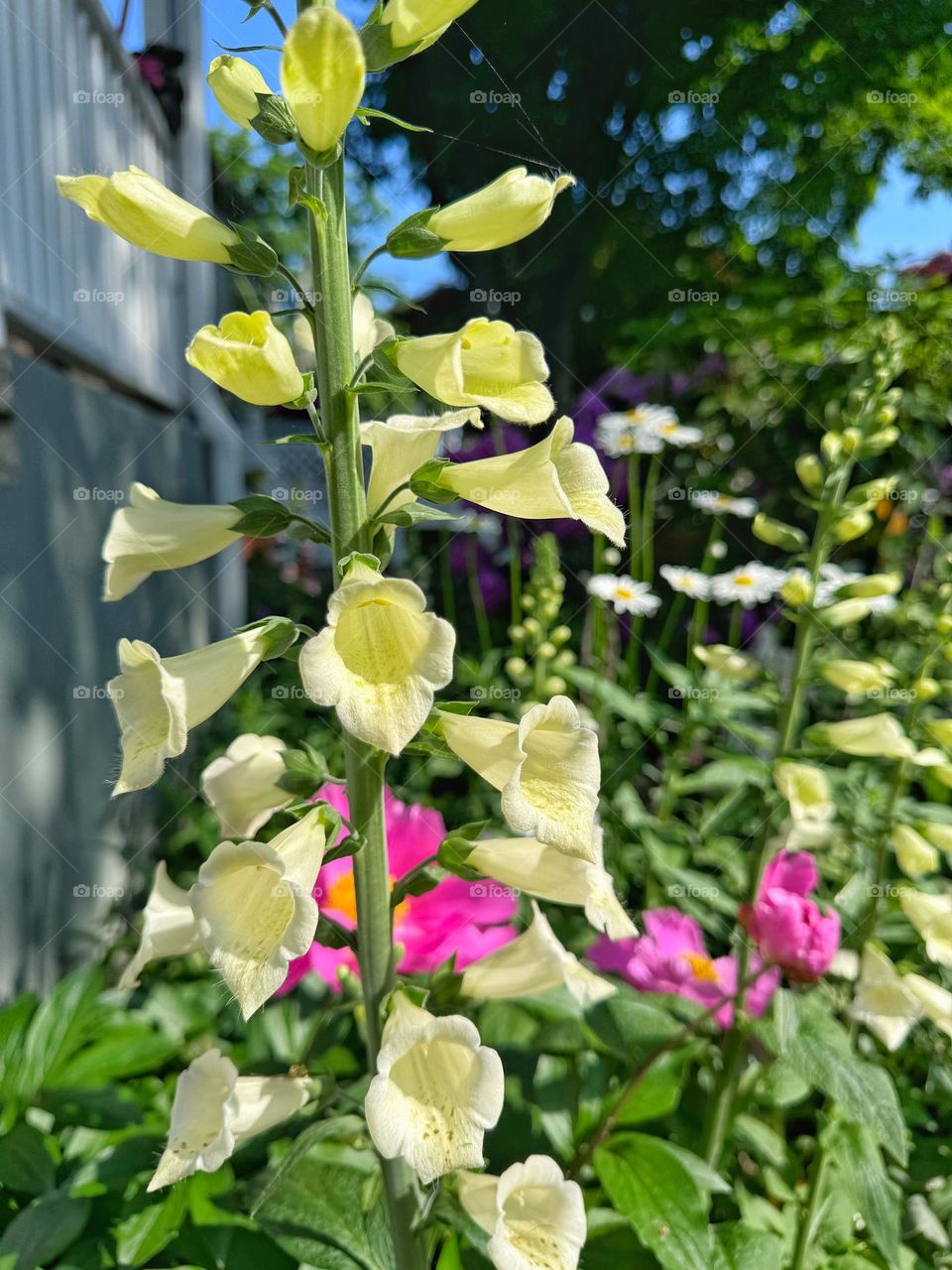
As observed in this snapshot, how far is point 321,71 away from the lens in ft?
2.01

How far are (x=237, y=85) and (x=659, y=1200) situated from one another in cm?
120

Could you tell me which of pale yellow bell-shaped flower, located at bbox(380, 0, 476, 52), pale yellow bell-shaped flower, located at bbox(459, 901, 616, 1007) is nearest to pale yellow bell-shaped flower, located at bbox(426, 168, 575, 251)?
pale yellow bell-shaped flower, located at bbox(380, 0, 476, 52)

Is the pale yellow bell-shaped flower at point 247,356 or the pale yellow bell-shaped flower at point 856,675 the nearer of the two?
the pale yellow bell-shaped flower at point 247,356

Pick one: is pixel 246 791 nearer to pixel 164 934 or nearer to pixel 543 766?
pixel 164 934

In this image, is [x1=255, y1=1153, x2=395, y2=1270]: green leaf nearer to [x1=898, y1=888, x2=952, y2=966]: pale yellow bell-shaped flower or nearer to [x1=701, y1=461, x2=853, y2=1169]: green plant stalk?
[x1=701, y1=461, x2=853, y2=1169]: green plant stalk

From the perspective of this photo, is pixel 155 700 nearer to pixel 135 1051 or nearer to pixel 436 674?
pixel 436 674

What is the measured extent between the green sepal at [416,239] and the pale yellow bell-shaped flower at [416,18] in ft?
0.42

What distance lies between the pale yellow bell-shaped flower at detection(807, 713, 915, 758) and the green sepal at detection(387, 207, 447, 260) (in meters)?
0.93

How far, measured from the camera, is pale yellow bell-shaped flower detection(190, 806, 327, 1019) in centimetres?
62

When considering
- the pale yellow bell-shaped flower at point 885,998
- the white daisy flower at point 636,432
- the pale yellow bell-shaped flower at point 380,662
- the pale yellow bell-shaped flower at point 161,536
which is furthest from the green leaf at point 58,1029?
the white daisy flower at point 636,432

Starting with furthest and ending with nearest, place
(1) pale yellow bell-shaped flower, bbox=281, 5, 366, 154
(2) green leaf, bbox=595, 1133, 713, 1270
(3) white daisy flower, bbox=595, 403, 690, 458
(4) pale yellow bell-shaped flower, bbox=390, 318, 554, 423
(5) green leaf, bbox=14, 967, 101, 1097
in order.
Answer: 1. (3) white daisy flower, bbox=595, 403, 690, 458
2. (5) green leaf, bbox=14, 967, 101, 1097
3. (2) green leaf, bbox=595, 1133, 713, 1270
4. (4) pale yellow bell-shaped flower, bbox=390, 318, 554, 423
5. (1) pale yellow bell-shaped flower, bbox=281, 5, 366, 154

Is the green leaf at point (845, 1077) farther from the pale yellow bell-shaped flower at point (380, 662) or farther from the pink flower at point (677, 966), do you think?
the pale yellow bell-shaped flower at point (380, 662)

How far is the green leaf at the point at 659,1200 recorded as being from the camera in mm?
912

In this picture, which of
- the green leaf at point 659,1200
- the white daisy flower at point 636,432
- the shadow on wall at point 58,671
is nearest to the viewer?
the green leaf at point 659,1200
